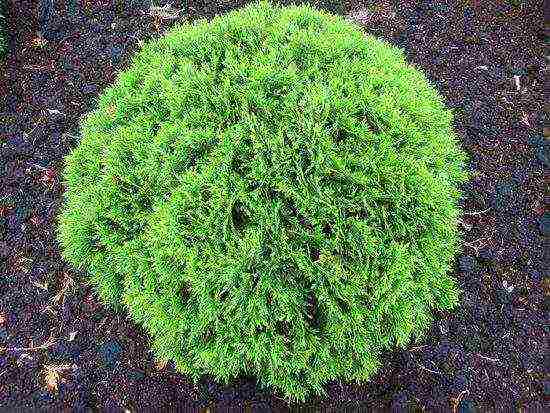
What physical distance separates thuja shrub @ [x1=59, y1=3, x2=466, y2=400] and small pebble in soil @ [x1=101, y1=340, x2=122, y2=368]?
71 cm

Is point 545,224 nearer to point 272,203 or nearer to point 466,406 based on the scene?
point 466,406

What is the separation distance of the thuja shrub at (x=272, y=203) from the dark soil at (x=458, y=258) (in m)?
0.70

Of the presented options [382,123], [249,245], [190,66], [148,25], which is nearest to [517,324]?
[382,123]

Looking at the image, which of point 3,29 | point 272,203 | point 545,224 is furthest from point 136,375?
point 3,29

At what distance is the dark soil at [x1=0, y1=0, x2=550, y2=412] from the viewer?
3.82 metres

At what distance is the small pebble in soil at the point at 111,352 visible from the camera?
12.9ft

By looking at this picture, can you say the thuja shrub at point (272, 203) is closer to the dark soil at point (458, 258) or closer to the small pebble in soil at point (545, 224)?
the dark soil at point (458, 258)

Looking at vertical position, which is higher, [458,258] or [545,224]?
[545,224]

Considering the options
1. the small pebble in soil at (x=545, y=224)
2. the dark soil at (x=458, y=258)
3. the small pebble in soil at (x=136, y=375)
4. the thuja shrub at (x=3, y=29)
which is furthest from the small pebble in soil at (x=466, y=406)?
the thuja shrub at (x=3, y=29)

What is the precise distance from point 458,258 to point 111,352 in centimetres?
260

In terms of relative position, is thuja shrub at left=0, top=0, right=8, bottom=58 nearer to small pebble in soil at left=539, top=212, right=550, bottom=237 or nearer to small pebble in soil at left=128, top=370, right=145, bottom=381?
small pebble in soil at left=128, top=370, right=145, bottom=381

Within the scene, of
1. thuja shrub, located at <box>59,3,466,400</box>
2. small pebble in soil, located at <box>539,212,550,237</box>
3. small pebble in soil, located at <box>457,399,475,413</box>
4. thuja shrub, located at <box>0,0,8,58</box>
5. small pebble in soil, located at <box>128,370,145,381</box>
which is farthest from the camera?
thuja shrub, located at <box>0,0,8,58</box>

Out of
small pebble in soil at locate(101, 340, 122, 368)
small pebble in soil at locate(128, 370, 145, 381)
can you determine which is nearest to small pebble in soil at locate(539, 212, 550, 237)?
small pebble in soil at locate(128, 370, 145, 381)

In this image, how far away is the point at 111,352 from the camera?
13.0 ft
